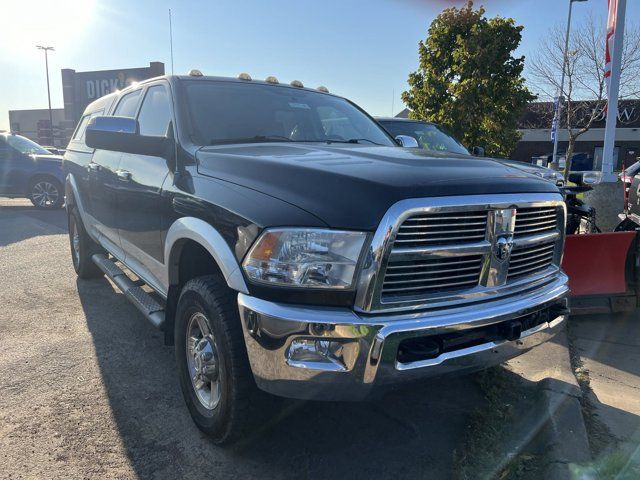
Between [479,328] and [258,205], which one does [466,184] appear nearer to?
[479,328]

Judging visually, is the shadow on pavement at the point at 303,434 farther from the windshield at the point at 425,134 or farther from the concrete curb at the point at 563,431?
the windshield at the point at 425,134

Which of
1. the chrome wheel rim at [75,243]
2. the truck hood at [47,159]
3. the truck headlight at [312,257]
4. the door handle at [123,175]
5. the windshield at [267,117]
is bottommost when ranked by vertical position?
the chrome wheel rim at [75,243]

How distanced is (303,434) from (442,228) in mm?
1465

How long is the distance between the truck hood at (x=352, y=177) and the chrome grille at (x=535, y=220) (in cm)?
11

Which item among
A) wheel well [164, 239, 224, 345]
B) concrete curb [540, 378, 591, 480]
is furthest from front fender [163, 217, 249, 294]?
concrete curb [540, 378, 591, 480]

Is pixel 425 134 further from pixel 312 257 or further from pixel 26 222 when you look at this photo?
pixel 26 222

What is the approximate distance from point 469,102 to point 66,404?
11.5 meters

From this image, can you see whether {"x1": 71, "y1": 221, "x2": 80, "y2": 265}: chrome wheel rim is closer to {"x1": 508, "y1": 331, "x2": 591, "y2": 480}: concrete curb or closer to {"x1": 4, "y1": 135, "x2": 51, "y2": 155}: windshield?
{"x1": 508, "y1": 331, "x2": 591, "y2": 480}: concrete curb

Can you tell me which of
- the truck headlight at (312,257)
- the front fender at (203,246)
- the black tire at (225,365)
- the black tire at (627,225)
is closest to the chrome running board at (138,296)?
the front fender at (203,246)

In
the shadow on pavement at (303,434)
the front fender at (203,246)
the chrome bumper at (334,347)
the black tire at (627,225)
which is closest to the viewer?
the chrome bumper at (334,347)

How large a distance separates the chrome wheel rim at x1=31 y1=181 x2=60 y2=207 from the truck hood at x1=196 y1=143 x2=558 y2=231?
12035 mm

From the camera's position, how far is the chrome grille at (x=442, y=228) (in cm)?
→ 218

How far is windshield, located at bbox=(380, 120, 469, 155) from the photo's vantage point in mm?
7816

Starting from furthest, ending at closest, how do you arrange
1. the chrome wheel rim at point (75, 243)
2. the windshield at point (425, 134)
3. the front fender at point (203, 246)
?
1. the windshield at point (425, 134)
2. the chrome wheel rim at point (75, 243)
3. the front fender at point (203, 246)
